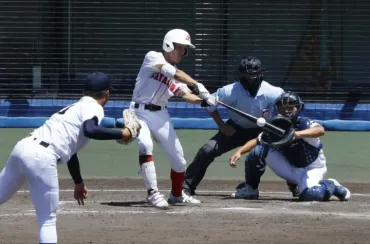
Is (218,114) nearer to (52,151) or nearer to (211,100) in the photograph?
(211,100)

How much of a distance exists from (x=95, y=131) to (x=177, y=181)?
304 cm

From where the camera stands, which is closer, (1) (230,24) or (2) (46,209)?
(2) (46,209)

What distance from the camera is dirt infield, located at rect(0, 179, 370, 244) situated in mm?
7379

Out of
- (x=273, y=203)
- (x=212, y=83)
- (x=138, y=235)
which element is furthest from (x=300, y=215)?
(x=212, y=83)

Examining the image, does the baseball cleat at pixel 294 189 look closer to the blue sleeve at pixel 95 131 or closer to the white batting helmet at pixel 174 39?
the white batting helmet at pixel 174 39

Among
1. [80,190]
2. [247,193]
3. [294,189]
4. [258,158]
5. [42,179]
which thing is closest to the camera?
[42,179]

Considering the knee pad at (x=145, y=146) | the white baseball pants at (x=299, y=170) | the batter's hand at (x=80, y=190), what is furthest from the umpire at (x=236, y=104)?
the batter's hand at (x=80, y=190)

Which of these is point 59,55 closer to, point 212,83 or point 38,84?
point 38,84

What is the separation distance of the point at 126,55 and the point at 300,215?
674 cm

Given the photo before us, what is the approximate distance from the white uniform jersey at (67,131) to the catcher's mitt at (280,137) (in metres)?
2.87

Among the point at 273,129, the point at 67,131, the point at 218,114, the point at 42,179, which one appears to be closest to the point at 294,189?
the point at 218,114

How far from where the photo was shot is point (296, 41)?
48.1ft

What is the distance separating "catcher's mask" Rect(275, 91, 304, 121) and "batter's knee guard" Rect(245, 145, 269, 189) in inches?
18.6

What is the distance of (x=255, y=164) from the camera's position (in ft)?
31.2
